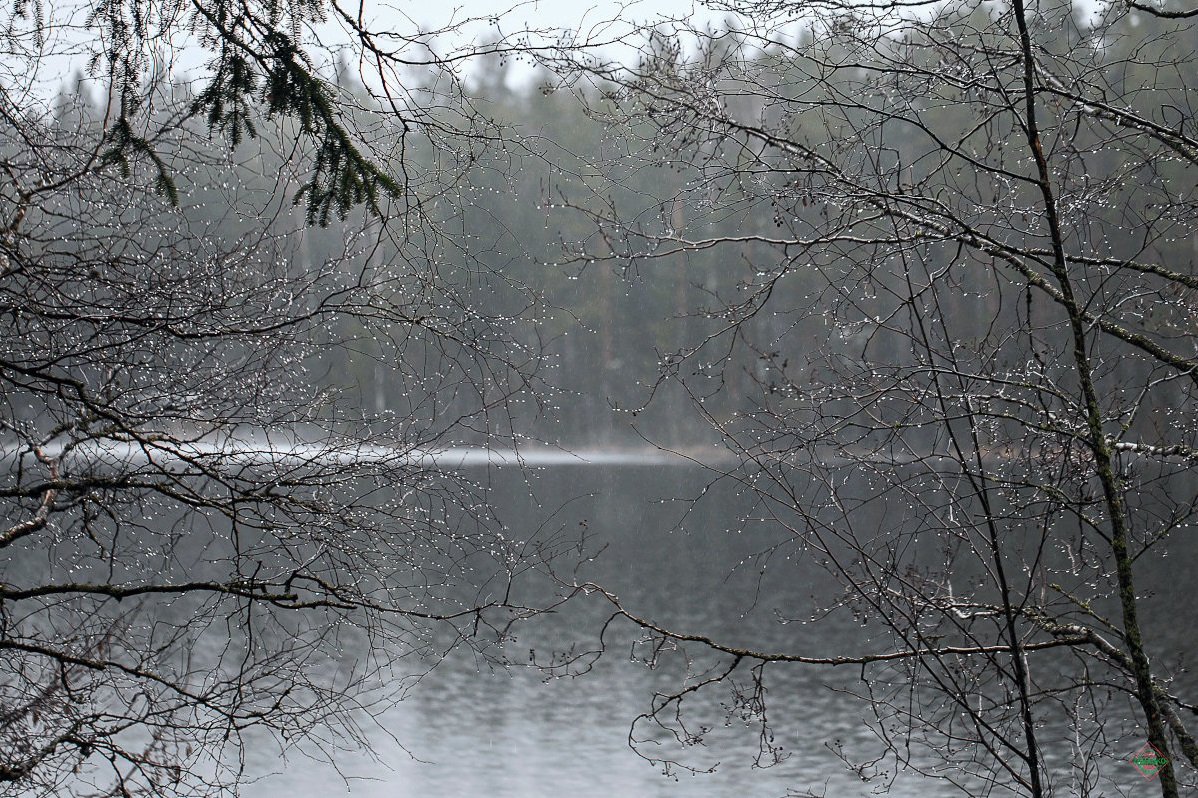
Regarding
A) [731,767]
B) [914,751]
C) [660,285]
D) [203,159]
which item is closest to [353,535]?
[203,159]

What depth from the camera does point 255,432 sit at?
4.84 m

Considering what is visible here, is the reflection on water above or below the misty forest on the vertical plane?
below

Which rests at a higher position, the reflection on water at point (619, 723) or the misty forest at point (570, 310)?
the misty forest at point (570, 310)

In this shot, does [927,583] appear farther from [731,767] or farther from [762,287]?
[731,767]

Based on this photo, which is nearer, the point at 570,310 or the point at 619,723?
the point at 570,310

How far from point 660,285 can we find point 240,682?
39.2m

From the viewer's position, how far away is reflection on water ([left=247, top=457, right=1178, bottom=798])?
10.3 meters

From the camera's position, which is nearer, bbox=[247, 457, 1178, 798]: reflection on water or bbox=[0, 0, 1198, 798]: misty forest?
bbox=[0, 0, 1198, 798]: misty forest

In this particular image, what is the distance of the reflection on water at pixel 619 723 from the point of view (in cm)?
1026

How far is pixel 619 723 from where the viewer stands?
11797mm

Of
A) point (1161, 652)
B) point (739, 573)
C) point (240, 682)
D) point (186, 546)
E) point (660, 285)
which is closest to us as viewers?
Answer: point (240, 682)

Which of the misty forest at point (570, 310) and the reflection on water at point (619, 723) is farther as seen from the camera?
the reflection on water at point (619, 723)

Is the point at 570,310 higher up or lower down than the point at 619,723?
higher up

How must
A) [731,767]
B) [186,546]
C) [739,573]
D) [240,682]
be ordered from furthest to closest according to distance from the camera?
1. [186,546]
2. [739,573]
3. [731,767]
4. [240,682]
